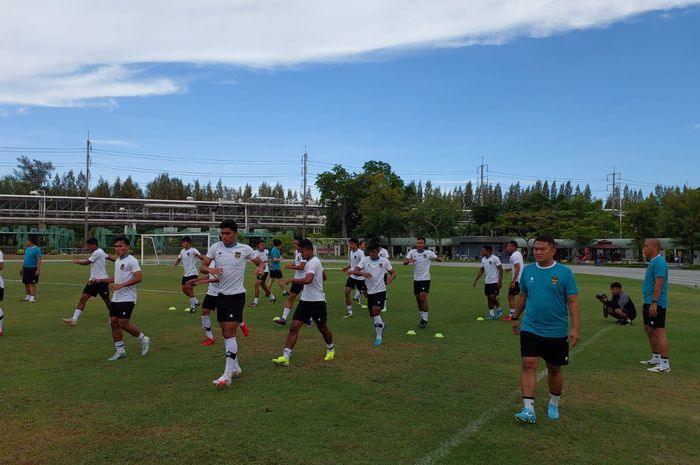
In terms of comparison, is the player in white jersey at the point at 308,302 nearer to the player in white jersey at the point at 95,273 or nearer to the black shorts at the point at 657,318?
the black shorts at the point at 657,318

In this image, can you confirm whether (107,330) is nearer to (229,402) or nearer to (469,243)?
(229,402)

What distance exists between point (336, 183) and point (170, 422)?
78163 millimetres

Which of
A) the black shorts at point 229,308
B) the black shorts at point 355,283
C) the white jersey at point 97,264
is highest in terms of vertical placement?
the white jersey at point 97,264

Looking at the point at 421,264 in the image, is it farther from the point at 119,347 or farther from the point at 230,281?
the point at 119,347

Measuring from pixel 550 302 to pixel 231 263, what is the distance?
4.37 meters

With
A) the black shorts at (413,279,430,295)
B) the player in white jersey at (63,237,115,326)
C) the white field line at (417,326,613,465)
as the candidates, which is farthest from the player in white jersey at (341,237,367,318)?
the white field line at (417,326,613,465)

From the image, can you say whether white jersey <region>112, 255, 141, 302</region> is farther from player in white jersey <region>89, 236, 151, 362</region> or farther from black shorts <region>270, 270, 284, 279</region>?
black shorts <region>270, 270, 284, 279</region>

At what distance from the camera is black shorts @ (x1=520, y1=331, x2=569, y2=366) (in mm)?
5543

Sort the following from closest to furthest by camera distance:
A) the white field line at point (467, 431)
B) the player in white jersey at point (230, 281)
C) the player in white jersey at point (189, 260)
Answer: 1. the white field line at point (467, 431)
2. the player in white jersey at point (230, 281)
3. the player in white jersey at point (189, 260)

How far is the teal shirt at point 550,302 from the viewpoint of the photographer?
5.56 meters

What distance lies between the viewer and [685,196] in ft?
196

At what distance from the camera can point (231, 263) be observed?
743cm

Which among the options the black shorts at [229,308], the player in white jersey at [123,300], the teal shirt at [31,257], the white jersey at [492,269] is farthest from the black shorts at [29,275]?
the white jersey at [492,269]

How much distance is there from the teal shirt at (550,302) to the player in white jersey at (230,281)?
12.6 ft
